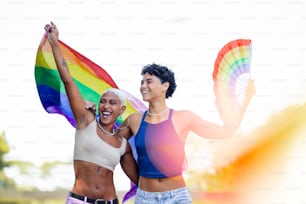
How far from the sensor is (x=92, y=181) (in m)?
2.49

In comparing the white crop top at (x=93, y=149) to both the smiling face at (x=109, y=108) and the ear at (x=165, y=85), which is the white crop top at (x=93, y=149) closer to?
the smiling face at (x=109, y=108)

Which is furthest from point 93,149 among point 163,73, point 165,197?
point 163,73

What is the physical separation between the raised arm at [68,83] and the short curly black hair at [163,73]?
373mm

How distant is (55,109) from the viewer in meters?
3.06

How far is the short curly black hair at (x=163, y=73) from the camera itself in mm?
2617

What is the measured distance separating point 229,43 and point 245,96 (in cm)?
35

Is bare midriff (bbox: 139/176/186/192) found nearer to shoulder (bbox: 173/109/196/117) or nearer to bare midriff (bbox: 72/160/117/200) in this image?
bare midriff (bbox: 72/160/117/200)

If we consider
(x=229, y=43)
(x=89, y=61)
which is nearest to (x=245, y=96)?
(x=229, y=43)

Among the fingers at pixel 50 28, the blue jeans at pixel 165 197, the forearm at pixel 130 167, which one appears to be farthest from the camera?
the forearm at pixel 130 167

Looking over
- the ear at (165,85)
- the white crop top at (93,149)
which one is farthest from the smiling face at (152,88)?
the white crop top at (93,149)

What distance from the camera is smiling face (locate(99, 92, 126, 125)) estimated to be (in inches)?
101

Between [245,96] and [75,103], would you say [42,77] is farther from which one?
[245,96]

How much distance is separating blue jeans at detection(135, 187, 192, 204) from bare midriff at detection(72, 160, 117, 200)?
169 millimetres

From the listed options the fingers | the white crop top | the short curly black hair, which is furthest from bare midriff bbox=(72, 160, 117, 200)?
the fingers
